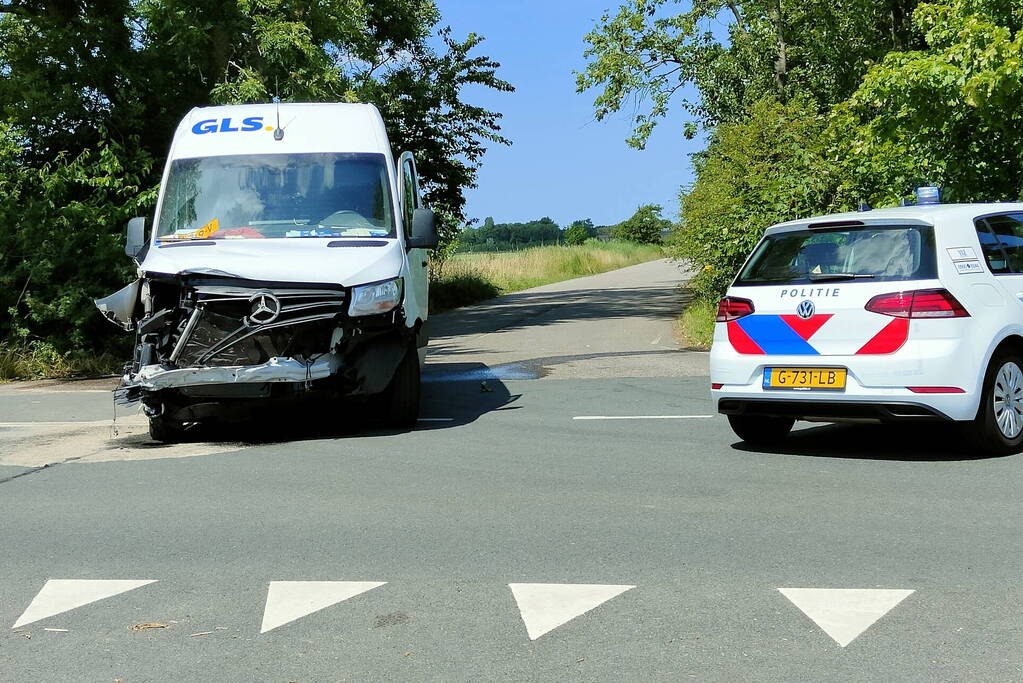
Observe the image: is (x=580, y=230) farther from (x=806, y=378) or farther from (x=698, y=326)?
(x=806, y=378)

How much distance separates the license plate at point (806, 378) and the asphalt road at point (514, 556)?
543 millimetres

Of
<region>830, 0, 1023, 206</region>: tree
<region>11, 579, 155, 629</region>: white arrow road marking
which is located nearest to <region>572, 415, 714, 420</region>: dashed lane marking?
<region>830, 0, 1023, 206</region>: tree

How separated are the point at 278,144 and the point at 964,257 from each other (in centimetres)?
627

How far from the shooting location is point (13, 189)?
62.5 feet

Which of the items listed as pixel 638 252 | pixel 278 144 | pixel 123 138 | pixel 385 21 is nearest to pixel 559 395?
pixel 278 144

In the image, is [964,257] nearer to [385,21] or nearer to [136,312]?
[136,312]

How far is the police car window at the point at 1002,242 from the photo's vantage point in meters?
9.02

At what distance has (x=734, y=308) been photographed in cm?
934

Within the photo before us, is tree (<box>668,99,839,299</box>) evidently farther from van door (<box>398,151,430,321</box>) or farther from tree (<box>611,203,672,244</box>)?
tree (<box>611,203,672,244</box>)

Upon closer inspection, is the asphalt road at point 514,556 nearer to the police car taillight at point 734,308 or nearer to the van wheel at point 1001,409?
the van wheel at point 1001,409

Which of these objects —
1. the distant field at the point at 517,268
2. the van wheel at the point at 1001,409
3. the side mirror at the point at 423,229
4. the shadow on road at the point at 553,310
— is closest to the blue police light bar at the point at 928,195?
the van wheel at the point at 1001,409

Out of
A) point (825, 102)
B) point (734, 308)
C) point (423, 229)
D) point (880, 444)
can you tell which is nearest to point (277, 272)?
point (423, 229)

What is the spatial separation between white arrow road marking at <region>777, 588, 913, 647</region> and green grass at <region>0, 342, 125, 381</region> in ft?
48.9

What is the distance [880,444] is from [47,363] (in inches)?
505
